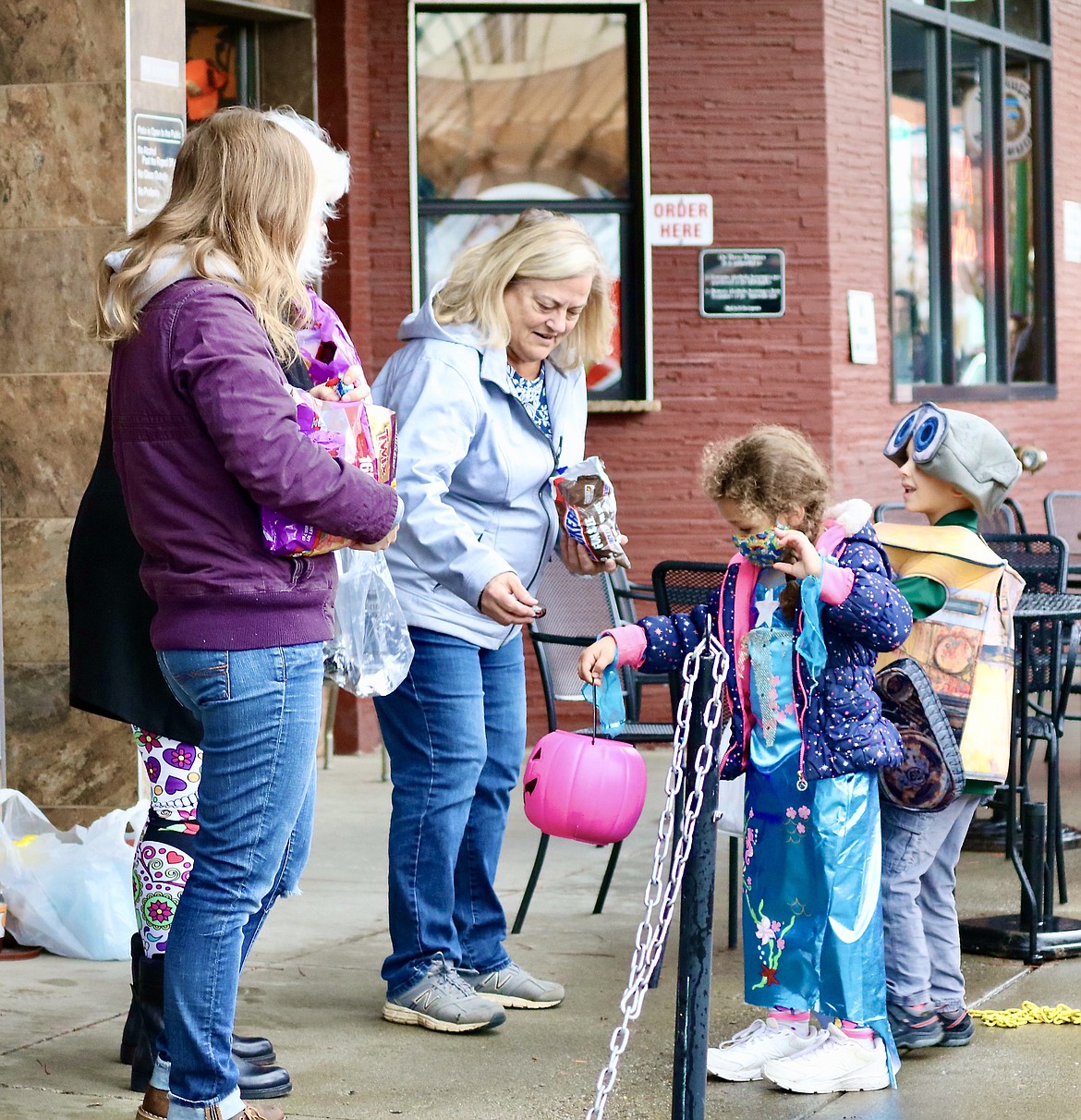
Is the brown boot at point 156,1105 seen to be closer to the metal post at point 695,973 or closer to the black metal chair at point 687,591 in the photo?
the metal post at point 695,973

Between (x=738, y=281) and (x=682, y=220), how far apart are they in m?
0.39

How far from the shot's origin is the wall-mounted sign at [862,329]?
9.06 metres

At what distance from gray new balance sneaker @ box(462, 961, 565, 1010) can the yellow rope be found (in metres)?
1.03

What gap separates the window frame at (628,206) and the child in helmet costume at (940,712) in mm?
4261

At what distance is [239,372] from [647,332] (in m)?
5.69

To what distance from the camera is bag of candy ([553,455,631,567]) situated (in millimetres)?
4152

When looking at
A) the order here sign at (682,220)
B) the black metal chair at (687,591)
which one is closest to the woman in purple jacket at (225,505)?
the black metal chair at (687,591)

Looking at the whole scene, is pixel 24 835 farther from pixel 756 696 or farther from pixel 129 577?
pixel 756 696

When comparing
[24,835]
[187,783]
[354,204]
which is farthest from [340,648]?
[354,204]

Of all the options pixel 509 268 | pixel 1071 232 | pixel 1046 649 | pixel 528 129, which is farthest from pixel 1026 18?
pixel 509 268

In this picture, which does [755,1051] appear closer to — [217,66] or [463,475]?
[463,475]

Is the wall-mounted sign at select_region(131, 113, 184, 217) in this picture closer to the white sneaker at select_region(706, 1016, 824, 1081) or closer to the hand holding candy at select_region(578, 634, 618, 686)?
the hand holding candy at select_region(578, 634, 618, 686)

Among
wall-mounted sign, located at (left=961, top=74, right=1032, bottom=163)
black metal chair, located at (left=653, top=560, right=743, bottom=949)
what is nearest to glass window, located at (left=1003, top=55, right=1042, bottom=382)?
wall-mounted sign, located at (left=961, top=74, right=1032, bottom=163)

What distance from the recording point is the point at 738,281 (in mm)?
8750
